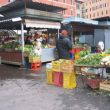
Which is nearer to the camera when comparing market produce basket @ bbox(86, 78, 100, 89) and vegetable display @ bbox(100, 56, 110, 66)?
vegetable display @ bbox(100, 56, 110, 66)

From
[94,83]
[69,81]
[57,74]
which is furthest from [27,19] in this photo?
[94,83]

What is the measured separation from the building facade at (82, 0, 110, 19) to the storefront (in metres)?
101

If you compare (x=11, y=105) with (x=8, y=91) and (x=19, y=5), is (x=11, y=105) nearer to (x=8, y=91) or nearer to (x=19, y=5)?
(x=8, y=91)

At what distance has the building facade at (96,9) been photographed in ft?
394

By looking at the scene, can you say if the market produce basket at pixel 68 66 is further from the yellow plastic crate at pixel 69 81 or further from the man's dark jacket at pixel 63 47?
the man's dark jacket at pixel 63 47

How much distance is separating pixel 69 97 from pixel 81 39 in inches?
689

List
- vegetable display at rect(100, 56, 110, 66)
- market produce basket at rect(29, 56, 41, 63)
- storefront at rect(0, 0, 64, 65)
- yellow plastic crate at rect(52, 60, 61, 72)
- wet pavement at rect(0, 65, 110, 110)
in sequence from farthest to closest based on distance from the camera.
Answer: storefront at rect(0, 0, 64, 65) < market produce basket at rect(29, 56, 41, 63) < yellow plastic crate at rect(52, 60, 61, 72) < vegetable display at rect(100, 56, 110, 66) < wet pavement at rect(0, 65, 110, 110)

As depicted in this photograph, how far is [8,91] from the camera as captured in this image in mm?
9023

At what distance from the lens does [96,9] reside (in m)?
127

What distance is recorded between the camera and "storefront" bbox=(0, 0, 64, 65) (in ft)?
48.5

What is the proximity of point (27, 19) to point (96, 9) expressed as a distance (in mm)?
116218

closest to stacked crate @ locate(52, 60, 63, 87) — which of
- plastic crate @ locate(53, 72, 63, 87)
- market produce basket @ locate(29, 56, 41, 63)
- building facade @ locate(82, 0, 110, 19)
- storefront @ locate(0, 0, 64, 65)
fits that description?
plastic crate @ locate(53, 72, 63, 87)

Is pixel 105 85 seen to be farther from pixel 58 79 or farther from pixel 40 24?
pixel 40 24

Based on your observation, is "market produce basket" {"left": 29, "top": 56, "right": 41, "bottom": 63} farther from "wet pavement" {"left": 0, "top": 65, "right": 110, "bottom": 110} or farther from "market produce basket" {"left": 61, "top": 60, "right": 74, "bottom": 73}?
"market produce basket" {"left": 61, "top": 60, "right": 74, "bottom": 73}
